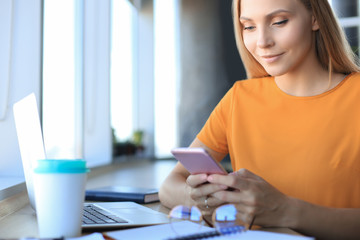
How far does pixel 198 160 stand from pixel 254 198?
17 centimetres

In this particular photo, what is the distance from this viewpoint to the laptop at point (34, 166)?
3.08 ft

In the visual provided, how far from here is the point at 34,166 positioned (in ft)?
3.00

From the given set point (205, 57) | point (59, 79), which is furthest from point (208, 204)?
point (205, 57)

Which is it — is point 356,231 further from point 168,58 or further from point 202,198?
point 168,58

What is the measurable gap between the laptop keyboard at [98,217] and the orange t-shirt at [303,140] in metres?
0.54

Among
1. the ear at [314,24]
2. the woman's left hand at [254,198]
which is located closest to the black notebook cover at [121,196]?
the woman's left hand at [254,198]

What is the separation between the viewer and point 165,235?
78 centimetres

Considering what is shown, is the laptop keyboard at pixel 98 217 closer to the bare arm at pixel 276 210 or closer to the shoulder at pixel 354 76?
the bare arm at pixel 276 210

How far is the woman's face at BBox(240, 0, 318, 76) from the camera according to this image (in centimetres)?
116

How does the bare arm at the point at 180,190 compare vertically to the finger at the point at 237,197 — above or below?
below

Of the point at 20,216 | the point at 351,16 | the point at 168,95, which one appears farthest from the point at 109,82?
the point at 351,16

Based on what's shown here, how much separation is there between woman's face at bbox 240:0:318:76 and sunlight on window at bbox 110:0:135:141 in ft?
8.44

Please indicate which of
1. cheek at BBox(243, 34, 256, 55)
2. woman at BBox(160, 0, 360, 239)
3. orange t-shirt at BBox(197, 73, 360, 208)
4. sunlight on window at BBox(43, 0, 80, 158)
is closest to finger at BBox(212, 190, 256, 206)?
woman at BBox(160, 0, 360, 239)

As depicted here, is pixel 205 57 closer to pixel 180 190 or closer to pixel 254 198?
pixel 180 190
